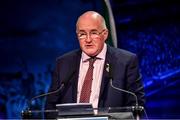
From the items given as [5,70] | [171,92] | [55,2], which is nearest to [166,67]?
[171,92]

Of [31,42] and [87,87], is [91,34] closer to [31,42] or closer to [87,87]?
[87,87]

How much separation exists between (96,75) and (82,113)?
721mm

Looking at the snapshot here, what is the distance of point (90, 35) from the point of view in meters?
2.30

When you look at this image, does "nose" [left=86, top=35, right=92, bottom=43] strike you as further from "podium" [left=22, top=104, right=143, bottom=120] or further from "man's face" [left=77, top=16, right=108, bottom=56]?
"podium" [left=22, top=104, right=143, bottom=120]

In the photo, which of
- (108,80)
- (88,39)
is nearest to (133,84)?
(108,80)

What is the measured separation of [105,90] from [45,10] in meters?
1.91

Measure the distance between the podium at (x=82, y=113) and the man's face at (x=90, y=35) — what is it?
57 cm

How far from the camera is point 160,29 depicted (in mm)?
3703

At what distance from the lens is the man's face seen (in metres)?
2.28

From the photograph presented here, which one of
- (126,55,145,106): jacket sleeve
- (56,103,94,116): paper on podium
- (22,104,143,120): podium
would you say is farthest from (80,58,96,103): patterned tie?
(56,103,94,116): paper on podium

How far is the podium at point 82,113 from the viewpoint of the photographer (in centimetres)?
163

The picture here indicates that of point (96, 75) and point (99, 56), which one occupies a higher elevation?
point (99, 56)

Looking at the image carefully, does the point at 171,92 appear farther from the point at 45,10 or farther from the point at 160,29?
the point at 45,10

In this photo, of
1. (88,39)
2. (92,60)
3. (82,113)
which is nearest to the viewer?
(82,113)
